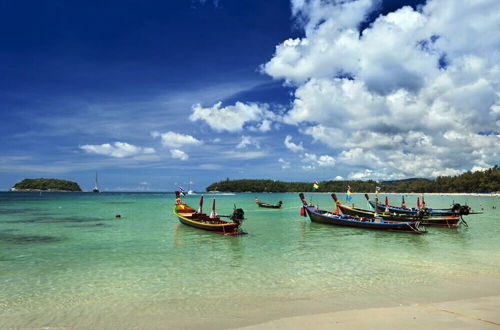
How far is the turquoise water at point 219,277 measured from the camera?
11.0m

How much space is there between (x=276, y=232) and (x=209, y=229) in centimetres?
659

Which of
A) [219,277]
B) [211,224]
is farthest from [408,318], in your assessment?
[211,224]

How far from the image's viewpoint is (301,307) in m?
11.3

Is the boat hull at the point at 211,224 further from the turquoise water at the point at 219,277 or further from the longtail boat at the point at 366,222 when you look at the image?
the longtail boat at the point at 366,222

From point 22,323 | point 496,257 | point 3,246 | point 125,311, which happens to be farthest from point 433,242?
point 3,246

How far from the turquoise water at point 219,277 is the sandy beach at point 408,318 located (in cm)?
93

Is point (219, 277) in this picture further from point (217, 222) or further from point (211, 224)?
point (217, 222)

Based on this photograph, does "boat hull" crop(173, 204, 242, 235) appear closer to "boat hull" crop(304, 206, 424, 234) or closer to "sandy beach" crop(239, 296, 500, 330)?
"boat hull" crop(304, 206, 424, 234)

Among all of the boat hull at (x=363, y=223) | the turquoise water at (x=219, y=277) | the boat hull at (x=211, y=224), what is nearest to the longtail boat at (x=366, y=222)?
the boat hull at (x=363, y=223)

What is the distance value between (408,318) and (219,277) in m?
8.37

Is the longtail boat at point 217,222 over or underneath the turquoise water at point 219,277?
over

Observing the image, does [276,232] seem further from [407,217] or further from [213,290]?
[213,290]

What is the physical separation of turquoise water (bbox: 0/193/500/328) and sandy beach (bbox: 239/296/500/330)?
93 cm

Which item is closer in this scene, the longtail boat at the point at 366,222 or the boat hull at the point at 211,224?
the boat hull at the point at 211,224
